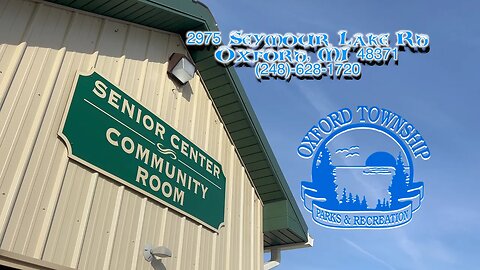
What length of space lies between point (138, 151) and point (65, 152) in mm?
1100

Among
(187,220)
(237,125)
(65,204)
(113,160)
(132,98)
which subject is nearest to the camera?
(65,204)

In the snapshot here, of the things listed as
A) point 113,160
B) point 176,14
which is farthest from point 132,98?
point 176,14

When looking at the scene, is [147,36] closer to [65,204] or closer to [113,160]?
[113,160]

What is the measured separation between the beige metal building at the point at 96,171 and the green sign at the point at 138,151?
11 centimetres

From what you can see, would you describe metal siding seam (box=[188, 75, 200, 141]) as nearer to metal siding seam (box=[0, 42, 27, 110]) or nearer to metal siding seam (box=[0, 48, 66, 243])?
metal siding seam (box=[0, 48, 66, 243])

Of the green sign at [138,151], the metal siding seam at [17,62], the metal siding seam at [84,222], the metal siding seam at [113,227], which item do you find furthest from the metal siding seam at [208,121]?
the metal siding seam at [17,62]

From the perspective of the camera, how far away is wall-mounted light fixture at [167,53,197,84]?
6277mm

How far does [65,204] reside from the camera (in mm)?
4090

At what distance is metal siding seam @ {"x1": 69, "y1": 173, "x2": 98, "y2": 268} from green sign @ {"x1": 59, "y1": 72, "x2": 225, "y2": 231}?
179 mm

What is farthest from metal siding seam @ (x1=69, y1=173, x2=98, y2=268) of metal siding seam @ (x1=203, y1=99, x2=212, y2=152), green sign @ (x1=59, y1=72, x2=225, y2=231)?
metal siding seam @ (x1=203, y1=99, x2=212, y2=152)

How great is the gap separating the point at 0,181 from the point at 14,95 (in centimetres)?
90

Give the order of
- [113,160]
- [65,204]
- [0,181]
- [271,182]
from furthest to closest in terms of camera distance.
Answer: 1. [271,182]
2. [113,160]
3. [65,204]
4. [0,181]

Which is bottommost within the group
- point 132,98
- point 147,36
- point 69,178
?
point 69,178

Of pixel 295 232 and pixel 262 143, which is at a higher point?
pixel 262 143
